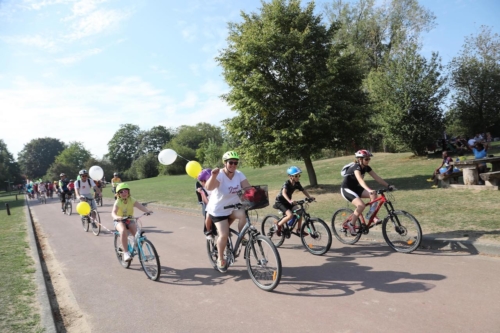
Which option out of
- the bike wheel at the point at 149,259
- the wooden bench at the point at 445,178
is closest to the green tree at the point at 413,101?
the wooden bench at the point at 445,178

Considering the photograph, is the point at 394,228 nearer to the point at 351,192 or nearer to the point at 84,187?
the point at 351,192

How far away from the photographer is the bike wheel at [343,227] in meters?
7.35

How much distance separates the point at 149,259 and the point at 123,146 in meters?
102

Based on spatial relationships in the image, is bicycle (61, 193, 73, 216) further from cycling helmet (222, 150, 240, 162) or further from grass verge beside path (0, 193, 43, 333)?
cycling helmet (222, 150, 240, 162)

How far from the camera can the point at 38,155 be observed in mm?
110062

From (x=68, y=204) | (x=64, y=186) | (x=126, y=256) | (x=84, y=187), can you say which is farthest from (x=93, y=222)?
(x=68, y=204)

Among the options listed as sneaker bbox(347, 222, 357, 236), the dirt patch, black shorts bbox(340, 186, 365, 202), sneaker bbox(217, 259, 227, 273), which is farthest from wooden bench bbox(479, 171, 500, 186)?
the dirt patch

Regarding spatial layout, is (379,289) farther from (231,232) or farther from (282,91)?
(282,91)

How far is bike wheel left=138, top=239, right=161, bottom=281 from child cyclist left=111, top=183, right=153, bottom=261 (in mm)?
516

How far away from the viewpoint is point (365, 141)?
16.6 m

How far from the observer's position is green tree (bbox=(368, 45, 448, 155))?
23.1m

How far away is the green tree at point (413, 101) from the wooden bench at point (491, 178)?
12.0 meters

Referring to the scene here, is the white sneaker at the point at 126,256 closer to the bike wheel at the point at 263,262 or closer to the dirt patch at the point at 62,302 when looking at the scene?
the dirt patch at the point at 62,302

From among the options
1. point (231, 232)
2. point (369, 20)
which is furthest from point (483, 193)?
point (369, 20)
